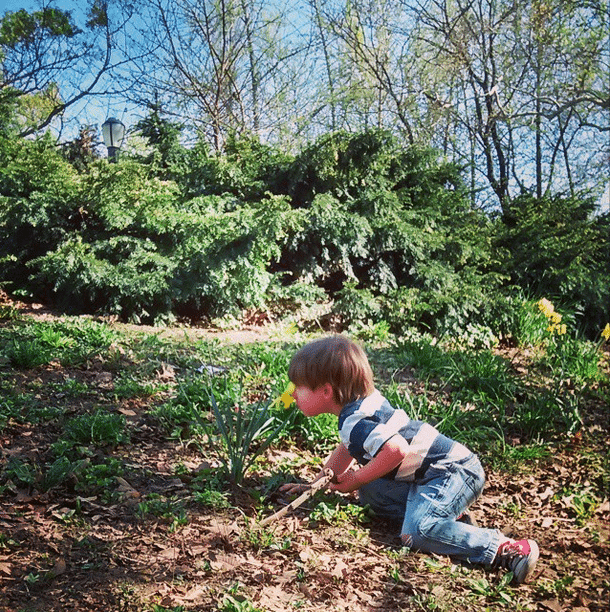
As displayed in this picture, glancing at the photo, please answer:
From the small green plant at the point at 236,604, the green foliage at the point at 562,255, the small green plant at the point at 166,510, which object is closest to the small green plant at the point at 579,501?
the small green plant at the point at 236,604

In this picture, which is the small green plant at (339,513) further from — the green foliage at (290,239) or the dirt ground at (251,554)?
the green foliage at (290,239)

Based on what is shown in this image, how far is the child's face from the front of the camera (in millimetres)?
2648

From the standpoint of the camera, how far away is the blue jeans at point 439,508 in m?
2.34

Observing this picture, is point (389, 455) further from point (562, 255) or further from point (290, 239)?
point (562, 255)

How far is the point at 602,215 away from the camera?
29.7 feet

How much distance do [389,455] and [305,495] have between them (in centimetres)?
44

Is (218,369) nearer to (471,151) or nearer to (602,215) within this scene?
(602,215)

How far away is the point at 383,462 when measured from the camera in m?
2.47

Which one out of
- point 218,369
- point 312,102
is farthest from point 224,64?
point 218,369

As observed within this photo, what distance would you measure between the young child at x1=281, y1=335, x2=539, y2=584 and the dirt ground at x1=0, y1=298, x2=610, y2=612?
4.9 inches

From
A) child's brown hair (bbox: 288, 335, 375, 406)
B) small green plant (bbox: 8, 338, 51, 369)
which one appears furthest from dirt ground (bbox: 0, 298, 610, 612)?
small green plant (bbox: 8, 338, 51, 369)

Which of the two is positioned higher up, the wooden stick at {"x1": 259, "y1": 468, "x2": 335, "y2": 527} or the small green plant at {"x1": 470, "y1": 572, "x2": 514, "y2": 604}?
the wooden stick at {"x1": 259, "y1": 468, "x2": 335, "y2": 527}

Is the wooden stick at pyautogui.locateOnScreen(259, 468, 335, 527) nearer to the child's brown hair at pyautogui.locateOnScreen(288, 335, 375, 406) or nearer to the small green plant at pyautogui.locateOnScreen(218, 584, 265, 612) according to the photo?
the child's brown hair at pyautogui.locateOnScreen(288, 335, 375, 406)

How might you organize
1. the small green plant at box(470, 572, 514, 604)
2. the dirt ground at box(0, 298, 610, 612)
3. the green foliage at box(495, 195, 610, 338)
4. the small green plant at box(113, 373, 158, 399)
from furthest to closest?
the green foliage at box(495, 195, 610, 338) → the small green plant at box(113, 373, 158, 399) → the small green plant at box(470, 572, 514, 604) → the dirt ground at box(0, 298, 610, 612)
